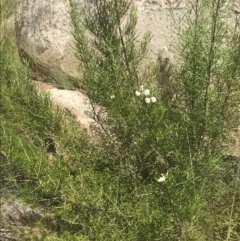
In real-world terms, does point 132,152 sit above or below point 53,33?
below

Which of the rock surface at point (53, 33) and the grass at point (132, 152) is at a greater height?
the rock surface at point (53, 33)

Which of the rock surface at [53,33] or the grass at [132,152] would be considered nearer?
the grass at [132,152]

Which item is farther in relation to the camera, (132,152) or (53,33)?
(53,33)

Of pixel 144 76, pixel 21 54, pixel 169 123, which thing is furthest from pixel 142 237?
pixel 21 54

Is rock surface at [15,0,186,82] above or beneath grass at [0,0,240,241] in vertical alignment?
above

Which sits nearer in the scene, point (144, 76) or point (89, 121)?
point (144, 76)

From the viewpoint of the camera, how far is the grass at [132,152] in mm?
2227

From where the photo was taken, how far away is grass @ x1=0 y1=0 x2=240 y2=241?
7.30 ft

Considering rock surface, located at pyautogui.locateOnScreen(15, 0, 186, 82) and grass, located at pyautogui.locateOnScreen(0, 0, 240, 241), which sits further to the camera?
rock surface, located at pyautogui.locateOnScreen(15, 0, 186, 82)

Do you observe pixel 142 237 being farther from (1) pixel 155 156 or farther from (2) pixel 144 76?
(2) pixel 144 76

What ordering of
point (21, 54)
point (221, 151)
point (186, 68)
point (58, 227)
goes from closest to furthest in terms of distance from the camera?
point (186, 68) → point (221, 151) → point (58, 227) → point (21, 54)

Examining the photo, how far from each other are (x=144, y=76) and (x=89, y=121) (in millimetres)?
519

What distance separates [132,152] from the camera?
8.23 feet

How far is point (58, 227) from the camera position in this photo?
2.70 meters
